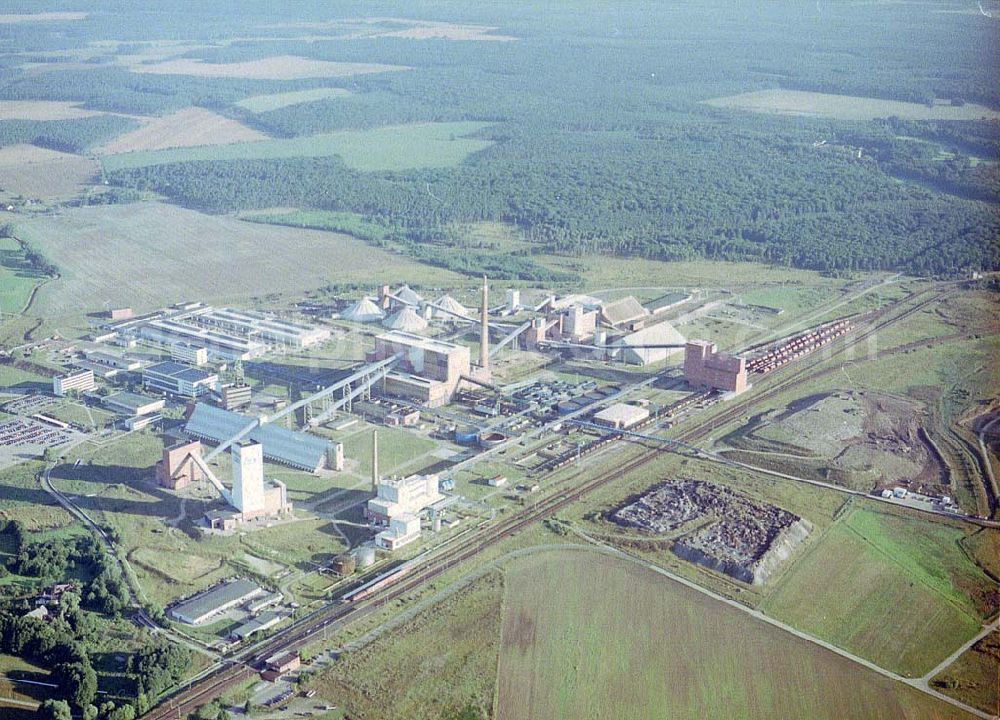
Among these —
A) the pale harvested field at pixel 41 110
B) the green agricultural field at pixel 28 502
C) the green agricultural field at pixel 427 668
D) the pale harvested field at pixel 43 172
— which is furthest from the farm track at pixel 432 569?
the pale harvested field at pixel 41 110

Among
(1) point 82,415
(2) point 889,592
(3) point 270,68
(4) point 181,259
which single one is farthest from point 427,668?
(3) point 270,68

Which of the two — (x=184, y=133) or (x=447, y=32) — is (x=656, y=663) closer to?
(x=184, y=133)

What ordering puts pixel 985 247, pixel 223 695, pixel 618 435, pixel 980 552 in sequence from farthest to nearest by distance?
pixel 985 247, pixel 618 435, pixel 980 552, pixel 223 695

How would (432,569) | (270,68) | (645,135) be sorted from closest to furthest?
(432,569) < (645,135) < (270,68)

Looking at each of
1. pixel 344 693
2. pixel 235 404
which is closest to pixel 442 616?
pixel 344 693

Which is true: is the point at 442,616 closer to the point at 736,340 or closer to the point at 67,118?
the point at 736,340

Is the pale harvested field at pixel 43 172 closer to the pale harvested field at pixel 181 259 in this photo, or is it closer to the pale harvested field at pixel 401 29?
the pale harvested field at pixel 181 259
